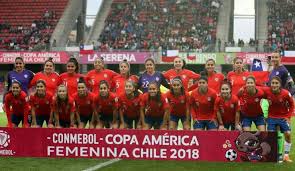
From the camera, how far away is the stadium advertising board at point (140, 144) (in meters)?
8.88

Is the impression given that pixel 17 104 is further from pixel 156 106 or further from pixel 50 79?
pixel 156 106

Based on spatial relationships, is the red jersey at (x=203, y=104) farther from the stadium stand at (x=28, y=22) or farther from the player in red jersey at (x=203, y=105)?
the stadium stand at (x=28, y=22)

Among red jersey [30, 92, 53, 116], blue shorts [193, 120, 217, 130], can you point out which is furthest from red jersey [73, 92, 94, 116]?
blue shorts [193, 120, 217, 130]

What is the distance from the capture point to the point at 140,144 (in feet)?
30.1

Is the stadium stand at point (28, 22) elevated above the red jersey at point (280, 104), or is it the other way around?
the stadium stand at point (28, 22)

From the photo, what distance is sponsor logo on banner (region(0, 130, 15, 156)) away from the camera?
375 inches

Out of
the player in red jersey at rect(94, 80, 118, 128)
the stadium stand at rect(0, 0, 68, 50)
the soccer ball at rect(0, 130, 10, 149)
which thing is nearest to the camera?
the soccer ball at rect(0, 130, 10, 149)

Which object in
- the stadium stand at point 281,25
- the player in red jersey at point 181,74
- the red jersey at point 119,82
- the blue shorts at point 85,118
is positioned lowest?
the blue shorts at point 85,118

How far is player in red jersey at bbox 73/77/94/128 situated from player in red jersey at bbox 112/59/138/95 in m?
0.87

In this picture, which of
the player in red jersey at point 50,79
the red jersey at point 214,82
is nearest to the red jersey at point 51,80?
the player in red jersey at point 50,79

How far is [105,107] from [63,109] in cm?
77

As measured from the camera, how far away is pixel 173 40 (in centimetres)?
3422

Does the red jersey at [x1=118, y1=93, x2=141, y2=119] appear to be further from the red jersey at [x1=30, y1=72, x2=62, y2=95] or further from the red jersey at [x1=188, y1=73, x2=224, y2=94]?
the red jersey at [x1=30, y1=72, x2=62, y2=95]

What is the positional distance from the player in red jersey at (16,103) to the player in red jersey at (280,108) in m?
4.40
